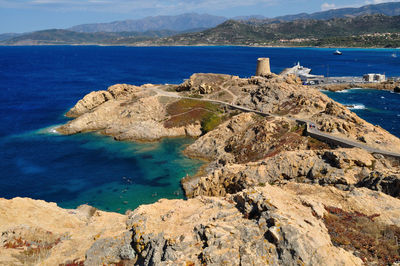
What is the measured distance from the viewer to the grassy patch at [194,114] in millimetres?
82412

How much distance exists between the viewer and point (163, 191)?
50.6 meters

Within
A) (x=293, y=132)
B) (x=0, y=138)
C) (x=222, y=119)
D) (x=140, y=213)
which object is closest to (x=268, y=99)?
(x=222, y=119)

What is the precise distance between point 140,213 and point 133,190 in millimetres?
31205

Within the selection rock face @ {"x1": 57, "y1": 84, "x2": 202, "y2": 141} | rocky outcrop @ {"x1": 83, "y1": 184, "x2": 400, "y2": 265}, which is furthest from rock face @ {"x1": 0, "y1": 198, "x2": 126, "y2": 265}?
rock face @ {"x1": 57, "y1": 84, "x2": 202, "y2": 141}

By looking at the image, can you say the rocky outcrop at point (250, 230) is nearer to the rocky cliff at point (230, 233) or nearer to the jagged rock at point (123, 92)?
the rocky cliff at point (230, 233)

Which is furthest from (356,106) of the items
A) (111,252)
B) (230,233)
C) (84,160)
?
(111,252)

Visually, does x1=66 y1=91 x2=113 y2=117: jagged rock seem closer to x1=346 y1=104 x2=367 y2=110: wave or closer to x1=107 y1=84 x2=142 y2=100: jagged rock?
x1=107 y1=84 x2=142 y2=100: jagged rock

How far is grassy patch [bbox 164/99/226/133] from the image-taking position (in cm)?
8241

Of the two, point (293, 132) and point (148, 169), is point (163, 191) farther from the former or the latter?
point (293, 132)

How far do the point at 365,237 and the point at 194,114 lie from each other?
2851 inches

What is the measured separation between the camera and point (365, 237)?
54.7 feet

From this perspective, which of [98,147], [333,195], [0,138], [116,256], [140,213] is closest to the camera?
[116,256]

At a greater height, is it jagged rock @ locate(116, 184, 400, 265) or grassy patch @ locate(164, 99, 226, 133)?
jagged rock @ locate(116, 184, 400, 265)

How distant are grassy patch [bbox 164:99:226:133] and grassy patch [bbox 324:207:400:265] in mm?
61129
